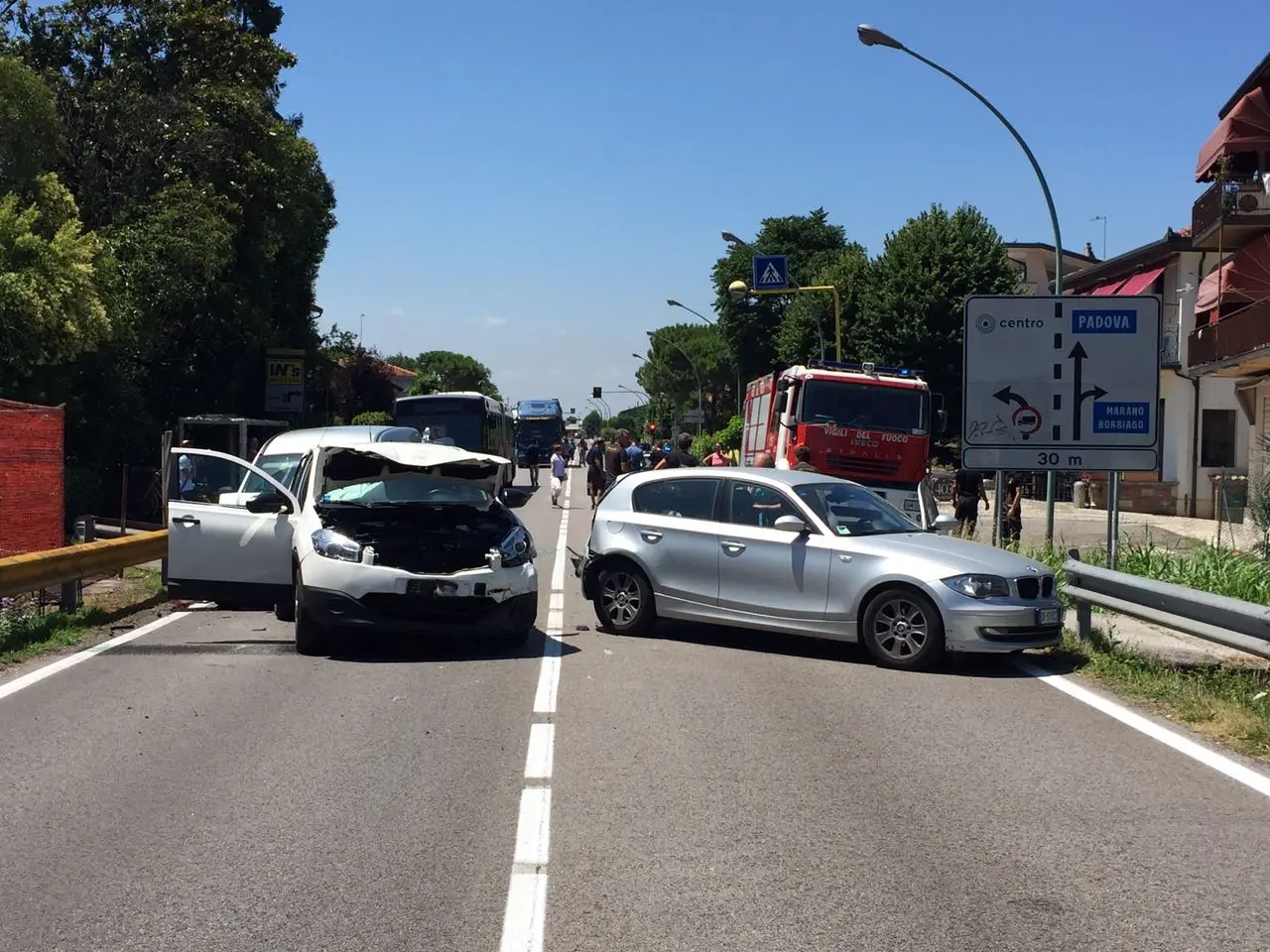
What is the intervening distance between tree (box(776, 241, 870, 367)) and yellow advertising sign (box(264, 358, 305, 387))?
2148 cm

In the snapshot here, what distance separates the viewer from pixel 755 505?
436 inches

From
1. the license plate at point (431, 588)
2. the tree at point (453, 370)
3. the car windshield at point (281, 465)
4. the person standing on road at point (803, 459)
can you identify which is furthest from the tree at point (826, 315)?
the tree at point (453, 370)

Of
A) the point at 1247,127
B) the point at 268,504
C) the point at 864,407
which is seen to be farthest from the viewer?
the point at 1247,127

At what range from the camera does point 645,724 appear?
25.7ft

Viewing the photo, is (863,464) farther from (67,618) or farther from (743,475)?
(67,618)

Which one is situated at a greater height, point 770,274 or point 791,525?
point 770,274

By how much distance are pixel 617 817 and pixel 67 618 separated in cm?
797

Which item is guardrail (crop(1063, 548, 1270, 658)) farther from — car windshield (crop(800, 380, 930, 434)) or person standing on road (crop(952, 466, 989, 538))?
person standing on road (crop(952, 466, 989, 538))

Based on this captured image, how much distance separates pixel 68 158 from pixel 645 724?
24.9 metres

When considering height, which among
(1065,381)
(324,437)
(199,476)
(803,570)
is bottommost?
(803,570)

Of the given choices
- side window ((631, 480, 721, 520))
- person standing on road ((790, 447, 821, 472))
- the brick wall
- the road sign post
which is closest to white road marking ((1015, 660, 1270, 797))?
side window ((631, 480, 721, 520))

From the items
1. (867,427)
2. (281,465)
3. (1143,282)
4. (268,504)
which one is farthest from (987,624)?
(1143,282)

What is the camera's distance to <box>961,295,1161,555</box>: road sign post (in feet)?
44.6

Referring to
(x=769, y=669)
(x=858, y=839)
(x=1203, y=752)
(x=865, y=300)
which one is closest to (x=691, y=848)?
(x=858, y=839)
